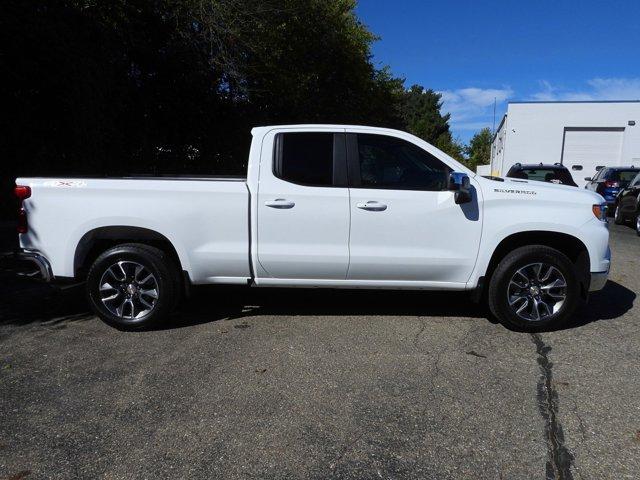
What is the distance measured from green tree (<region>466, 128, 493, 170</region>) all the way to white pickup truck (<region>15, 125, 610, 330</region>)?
73.2 m

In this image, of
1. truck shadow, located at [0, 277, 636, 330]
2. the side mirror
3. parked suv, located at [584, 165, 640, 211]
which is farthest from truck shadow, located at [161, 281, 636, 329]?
parked suv, located at [584, 165, 640, 211]

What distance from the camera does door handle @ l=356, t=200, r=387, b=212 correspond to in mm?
4723

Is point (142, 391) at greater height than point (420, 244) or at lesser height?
lesser

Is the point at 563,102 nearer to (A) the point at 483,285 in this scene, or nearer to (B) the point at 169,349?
(A) the point at 483,285

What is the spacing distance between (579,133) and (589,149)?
3.45 ft

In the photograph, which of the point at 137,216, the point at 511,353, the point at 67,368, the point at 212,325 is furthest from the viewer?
the point at 212,325

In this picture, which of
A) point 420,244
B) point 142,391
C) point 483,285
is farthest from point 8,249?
point 483,285

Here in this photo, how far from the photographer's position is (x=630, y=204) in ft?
42.1

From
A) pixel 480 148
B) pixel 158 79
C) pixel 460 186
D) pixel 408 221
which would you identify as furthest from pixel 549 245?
pixel 480 148

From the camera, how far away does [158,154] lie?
1489cm

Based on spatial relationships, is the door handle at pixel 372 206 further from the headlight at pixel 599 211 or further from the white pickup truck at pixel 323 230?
the headlight at pixel 599 211

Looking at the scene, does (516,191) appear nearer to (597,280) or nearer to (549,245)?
(549,245)

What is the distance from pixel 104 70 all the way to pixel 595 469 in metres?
10.9

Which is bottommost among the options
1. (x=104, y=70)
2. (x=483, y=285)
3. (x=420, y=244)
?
(x=483, y=285)
